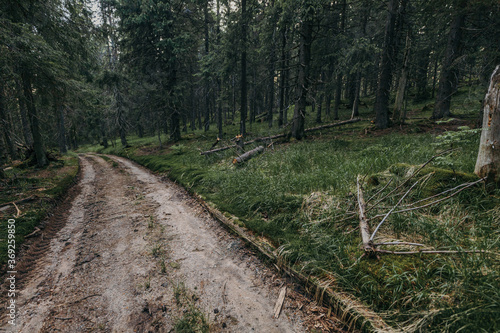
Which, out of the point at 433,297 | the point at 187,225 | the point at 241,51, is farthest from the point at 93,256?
the point at 241,51

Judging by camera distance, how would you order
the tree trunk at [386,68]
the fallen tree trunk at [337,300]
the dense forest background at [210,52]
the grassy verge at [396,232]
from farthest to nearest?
1. the tree trunk at [386,68]
2. the dense forest background at [210,52]
3. the fallen tree trunk at [337,300]
4. the grassy verge at [396,232]

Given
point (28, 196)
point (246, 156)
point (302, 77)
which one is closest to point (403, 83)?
point (302, 77)

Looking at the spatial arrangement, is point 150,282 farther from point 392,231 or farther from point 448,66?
point 448,66

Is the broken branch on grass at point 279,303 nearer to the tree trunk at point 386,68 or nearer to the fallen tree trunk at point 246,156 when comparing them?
the fallen tree trunk at point 246,156

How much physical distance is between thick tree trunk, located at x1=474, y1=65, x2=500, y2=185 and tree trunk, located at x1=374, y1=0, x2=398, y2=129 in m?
8.81

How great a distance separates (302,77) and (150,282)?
11.5m

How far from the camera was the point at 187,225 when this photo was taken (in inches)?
203

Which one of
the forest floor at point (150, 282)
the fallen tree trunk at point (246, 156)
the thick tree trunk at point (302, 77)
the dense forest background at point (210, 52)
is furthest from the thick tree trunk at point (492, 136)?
the thick tree trunk at point (302, 77)

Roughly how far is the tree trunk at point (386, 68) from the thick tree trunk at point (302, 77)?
420 cm

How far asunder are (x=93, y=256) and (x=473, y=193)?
24.1 ft

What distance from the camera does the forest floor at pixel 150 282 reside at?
8.40 feet

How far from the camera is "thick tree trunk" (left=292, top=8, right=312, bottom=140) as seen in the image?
10547 mm

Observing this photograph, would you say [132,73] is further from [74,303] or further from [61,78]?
[74,303]

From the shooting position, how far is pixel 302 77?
11094 millimetres
